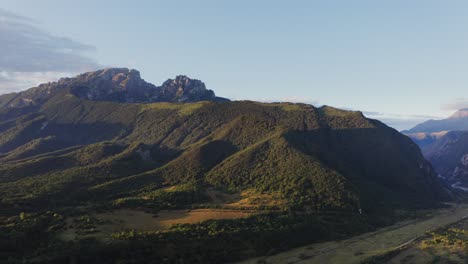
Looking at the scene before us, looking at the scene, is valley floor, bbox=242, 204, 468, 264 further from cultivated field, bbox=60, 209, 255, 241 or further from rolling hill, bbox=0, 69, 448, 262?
cultivated field, bbox=60, 209, 255, 241

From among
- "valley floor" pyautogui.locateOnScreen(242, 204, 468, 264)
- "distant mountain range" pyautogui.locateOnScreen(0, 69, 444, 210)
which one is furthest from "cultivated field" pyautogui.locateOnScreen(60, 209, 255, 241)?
"valley floor" pyautogui.locateOnScreen(242, 204, 468, 264)

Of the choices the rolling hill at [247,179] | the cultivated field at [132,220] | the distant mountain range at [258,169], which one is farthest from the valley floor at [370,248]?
the cultivated field at [132,220]

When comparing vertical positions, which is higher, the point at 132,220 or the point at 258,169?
the point at 258,169

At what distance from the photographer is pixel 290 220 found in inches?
3890


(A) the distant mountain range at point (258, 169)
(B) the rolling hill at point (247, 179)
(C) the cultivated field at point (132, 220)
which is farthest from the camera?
(A) the distant mountain range at point (258, 169)

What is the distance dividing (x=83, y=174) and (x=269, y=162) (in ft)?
201

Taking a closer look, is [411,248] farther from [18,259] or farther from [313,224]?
[18,259]

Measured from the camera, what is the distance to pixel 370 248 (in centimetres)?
9231

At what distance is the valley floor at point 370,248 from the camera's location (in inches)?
3278

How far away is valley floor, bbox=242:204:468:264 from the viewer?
83250mm

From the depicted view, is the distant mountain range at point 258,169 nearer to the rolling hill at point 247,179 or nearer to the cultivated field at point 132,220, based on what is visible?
the rolling hill at point 247,179

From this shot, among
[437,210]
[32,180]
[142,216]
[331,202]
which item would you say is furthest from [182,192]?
[437,210]

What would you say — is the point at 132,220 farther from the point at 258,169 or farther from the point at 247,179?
the point at 258,169

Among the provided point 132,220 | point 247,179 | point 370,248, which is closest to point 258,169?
point 247,179
